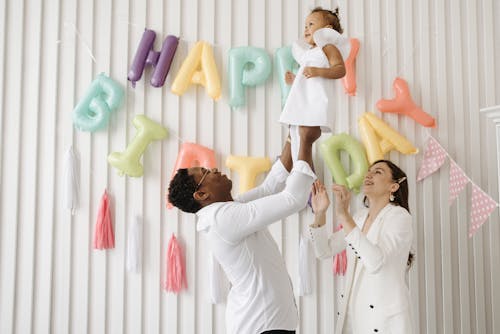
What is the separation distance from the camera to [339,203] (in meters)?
2.03

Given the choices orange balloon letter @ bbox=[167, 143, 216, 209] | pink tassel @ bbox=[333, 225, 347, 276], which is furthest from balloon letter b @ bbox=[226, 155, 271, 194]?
pink tassel @ bbox=[333, 225, 347, 276]

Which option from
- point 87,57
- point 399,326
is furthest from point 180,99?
point 399,326

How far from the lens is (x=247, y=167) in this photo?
2404mm

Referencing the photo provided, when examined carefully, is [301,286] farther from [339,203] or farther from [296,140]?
[296,140]

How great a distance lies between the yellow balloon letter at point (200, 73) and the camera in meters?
2.42

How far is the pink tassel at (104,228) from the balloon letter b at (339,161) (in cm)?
104

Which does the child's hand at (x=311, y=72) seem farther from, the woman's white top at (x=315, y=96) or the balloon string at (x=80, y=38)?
the balloon string at (x=80, y=38)

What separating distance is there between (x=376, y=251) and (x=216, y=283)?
79 centimetres

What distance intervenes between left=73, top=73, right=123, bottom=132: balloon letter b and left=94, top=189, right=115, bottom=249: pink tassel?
1.07 feet

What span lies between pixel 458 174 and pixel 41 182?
1.96 metres

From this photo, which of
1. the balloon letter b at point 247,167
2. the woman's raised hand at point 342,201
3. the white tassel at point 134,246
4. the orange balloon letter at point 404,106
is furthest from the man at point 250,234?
the orange balloon letter at point 404,106

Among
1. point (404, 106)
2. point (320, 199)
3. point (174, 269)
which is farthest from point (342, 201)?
point (174, 269)

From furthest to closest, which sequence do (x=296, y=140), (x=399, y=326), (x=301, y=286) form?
(x=301, y=286)
(x=399, y=326)
(x=296, y=140)

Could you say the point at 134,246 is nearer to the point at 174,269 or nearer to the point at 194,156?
the point at 174,269
